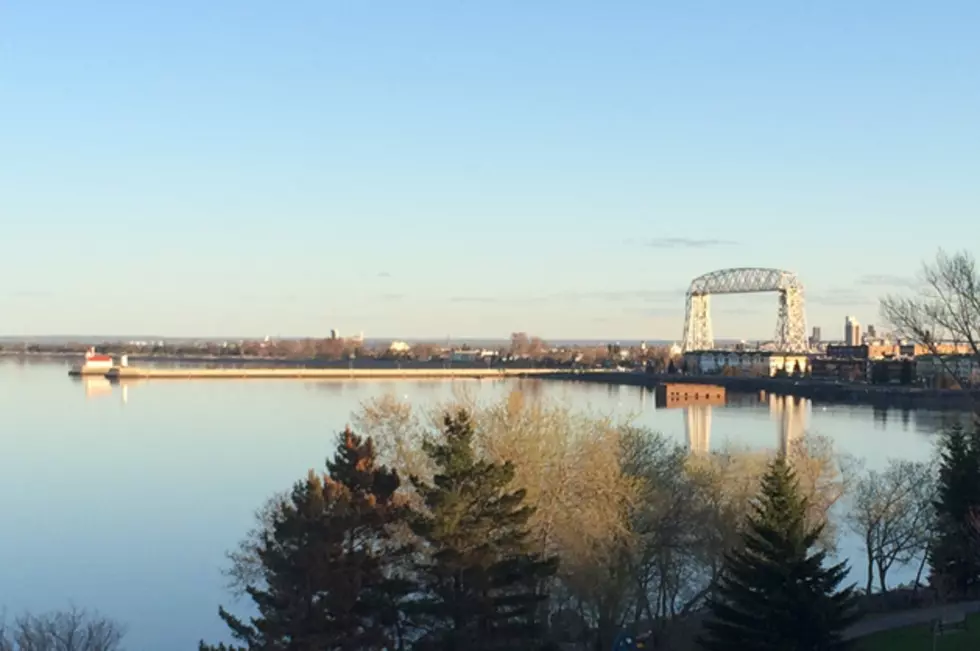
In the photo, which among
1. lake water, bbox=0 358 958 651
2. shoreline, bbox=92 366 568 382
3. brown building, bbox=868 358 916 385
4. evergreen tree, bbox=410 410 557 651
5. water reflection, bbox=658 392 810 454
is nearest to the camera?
evergreen tree, bbox=410 410 557 651

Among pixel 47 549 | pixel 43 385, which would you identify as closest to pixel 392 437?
pixel 47 549

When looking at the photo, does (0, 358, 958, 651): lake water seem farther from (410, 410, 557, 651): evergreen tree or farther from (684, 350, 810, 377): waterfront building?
(684, 350, 810, 377): waterfront building

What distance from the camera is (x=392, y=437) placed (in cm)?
918

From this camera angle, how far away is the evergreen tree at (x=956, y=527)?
9.38 metres

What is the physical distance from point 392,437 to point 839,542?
241 inches

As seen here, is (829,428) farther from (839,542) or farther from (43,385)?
(43,385)

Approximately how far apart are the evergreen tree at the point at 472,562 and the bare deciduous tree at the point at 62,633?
1993 mm

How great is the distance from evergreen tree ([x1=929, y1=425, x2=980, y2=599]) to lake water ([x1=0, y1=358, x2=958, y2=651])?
224 centimetres

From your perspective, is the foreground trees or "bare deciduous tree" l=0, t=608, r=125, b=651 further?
the foreground trees

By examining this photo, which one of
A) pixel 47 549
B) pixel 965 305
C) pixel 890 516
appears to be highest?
pixel 965 305

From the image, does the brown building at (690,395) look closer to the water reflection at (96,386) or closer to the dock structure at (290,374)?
the dock structure at (290,374)

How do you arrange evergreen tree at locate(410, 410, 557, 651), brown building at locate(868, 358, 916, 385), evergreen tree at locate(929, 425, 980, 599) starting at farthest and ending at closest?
1. brown building at locate(868, 358, 916, 385)
2. evergreen tree at locate(929, 425, 980, 599)
3. evergreen tree at locate(410, 410, 557, 651)

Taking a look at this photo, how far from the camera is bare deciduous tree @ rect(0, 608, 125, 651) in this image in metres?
6.18

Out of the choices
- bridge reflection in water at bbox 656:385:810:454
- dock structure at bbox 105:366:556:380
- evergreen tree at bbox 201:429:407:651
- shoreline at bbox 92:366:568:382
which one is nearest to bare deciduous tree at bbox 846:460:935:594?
evergreen tree at bbox 201:429:407:651
